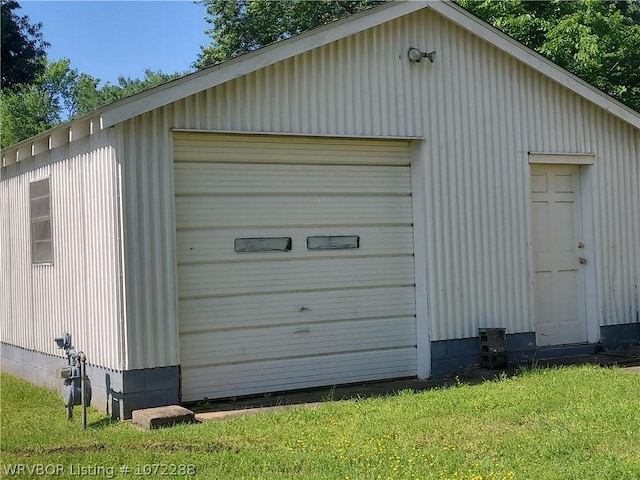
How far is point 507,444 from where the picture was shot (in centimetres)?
599

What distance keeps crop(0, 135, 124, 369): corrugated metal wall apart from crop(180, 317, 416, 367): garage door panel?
945 millimetres

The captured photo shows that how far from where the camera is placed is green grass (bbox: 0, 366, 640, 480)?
545 cm

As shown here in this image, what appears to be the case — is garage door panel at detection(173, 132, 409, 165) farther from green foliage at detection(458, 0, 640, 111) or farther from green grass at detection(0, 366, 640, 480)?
green foliage at detection(458, 0, 640, 111)

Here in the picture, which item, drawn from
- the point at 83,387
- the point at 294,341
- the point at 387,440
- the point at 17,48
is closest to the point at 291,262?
the point at 294,341

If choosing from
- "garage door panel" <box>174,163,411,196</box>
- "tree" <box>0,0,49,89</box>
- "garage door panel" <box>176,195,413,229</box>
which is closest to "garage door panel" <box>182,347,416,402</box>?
"garage door panel" <box>176,195,413,229</box>

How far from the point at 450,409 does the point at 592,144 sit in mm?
5324

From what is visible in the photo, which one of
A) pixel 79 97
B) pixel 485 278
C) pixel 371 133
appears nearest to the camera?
pixel 371 133

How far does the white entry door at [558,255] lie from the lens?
10648 millimetres

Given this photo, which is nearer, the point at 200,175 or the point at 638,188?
the point at 200,175

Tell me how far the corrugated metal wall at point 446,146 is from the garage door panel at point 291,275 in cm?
36

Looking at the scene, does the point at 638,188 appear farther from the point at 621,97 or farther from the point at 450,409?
the point at 621,97

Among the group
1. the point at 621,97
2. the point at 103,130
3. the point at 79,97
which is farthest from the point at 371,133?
the point at 79,97

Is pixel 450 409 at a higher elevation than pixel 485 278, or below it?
below

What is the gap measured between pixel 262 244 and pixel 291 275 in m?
0.50
